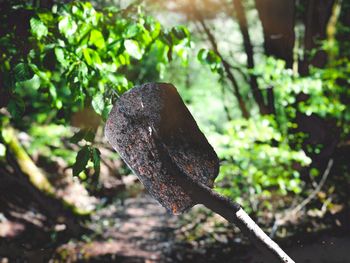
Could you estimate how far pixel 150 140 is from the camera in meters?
1.38

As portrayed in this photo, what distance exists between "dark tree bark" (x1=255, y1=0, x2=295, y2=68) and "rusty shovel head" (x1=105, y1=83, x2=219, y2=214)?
4.70m

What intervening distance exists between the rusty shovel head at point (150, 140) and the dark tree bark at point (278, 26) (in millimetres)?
4699

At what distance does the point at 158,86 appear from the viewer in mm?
1425

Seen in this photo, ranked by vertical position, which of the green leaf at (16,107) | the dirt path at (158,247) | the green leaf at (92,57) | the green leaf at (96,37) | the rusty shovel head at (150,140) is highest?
the green leaf at (96,37)

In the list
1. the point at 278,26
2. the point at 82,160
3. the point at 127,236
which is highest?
the point at 278,26

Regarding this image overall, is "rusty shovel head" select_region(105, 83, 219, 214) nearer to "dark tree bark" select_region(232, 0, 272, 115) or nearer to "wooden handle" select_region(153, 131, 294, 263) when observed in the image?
"wooden handle" select_region(153, 131, 294, 263)

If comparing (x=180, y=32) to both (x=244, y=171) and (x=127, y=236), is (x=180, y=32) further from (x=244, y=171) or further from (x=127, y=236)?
(x=127, y=236)

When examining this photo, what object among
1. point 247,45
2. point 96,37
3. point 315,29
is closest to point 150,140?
point 96,37

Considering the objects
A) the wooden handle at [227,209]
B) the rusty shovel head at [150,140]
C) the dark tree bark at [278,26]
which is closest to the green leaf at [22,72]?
the rusty shovel head at [150,140]

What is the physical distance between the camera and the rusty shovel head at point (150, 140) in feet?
4.48

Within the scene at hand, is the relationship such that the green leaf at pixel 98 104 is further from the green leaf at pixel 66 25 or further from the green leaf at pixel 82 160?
the green leaf at pixel 66 25

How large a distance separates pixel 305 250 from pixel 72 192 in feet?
17.8

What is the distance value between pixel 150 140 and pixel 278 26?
16.6 feet

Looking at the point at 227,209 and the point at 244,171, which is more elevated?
the point at 244,171
